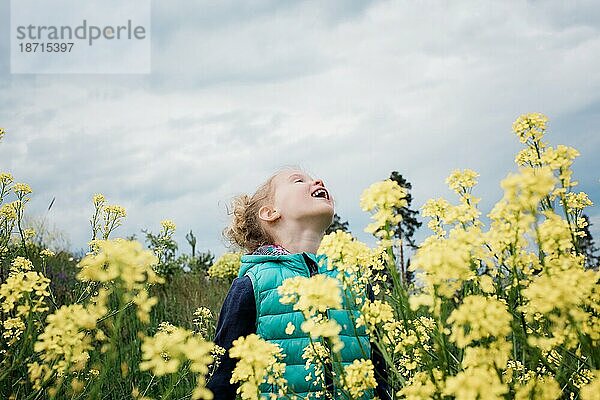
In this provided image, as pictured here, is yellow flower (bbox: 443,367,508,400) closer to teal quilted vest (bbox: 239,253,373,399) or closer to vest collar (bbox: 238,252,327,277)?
teal quilted vest (bbox: 239,253,373,399)

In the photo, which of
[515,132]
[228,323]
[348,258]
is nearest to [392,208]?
[348,258]

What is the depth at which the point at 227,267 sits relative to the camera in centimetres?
877

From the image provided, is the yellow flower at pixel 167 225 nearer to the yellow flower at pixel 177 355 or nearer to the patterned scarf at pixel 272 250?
the patterned scarf at pixel 272 250

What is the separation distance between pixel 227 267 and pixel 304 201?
540 centimetres

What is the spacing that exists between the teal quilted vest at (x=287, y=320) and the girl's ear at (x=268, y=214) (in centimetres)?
34

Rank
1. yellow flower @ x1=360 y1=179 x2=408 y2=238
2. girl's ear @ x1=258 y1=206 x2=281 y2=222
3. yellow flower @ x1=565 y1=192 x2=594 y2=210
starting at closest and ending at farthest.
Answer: yellow flower @ x1=360 y1=179 x2=408 y2=238, yellow flower @ x1=565 y1=192 x2=594 y2=210, girl's ear @ x1=258 y1=206 x2=281 y2=222

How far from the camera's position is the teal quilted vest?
3.15 metres

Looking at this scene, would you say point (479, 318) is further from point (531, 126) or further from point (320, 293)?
point (531, 126)

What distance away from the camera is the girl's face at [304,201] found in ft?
11.4

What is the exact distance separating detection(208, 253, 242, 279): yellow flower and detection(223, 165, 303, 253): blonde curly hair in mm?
4476

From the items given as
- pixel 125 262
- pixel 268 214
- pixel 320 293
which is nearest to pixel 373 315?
pixel 320 293

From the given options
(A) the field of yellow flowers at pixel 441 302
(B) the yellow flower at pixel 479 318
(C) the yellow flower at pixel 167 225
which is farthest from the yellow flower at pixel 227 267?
(B) the yellow flower at pixel 479 318

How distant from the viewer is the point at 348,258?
2.00 metres

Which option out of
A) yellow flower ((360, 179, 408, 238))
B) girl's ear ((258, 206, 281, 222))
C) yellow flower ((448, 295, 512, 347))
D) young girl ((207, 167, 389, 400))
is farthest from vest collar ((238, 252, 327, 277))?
yellow flower ((448, 295, 512, 347))
